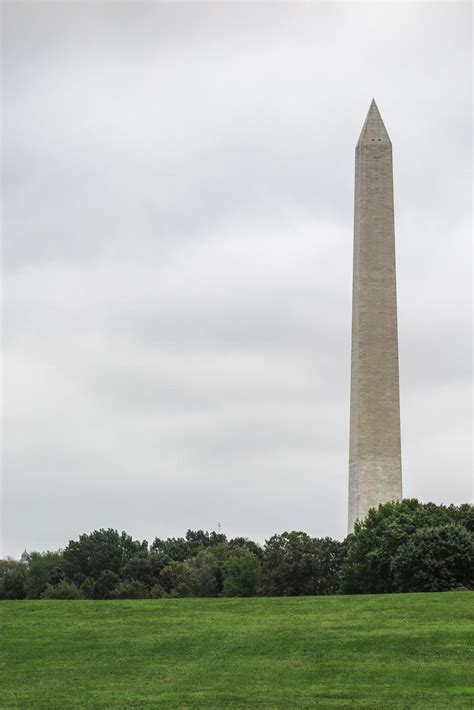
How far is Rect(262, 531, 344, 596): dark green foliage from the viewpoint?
56.5 meters

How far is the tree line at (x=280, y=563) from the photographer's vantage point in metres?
39.5

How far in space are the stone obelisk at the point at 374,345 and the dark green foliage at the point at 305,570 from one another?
262 centimetres

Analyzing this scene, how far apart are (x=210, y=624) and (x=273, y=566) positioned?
100ft

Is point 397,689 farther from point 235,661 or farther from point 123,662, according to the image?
point 123,662

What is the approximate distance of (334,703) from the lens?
754 inches

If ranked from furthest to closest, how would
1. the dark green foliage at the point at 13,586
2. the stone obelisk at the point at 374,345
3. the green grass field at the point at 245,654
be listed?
the dark green foliage at the point at 13,586
the stone obelisk at the point at 374,345
the green grass field at the point at 245,654

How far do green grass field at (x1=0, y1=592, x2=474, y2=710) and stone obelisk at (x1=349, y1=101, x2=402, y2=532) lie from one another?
71.1 feet

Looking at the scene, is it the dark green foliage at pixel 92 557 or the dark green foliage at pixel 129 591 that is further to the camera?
the dark green foliage at pixel 92 557

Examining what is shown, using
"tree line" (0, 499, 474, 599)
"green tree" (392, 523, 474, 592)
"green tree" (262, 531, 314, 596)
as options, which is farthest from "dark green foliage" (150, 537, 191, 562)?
"green tree" (392, 523, 474, 592)

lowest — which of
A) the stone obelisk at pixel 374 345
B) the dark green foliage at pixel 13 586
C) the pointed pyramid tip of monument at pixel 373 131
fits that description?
the dark green foliage at pixel 13 586

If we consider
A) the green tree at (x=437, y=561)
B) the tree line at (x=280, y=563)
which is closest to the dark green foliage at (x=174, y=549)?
the tree line at (x=280, y=563)

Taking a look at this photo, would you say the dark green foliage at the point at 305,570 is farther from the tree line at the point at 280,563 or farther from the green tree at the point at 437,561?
the green tree at the point at 437,561

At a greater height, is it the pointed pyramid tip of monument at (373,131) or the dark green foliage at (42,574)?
the pointed pyramid tip of monument at (373,131)

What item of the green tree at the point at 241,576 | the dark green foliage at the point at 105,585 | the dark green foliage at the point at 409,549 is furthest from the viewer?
the dark green foliage at the point at 105,585
